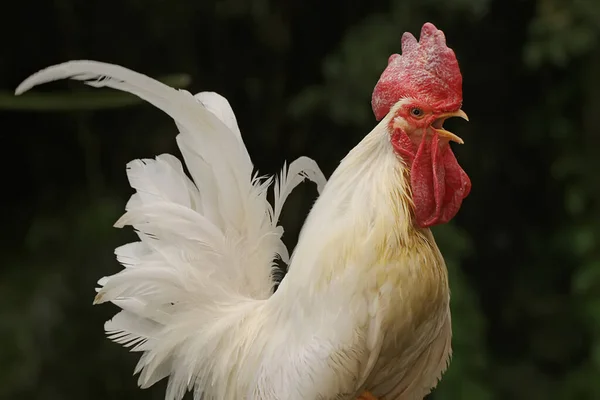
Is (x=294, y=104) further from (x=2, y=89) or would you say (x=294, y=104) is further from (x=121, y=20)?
(x=2, y=89)

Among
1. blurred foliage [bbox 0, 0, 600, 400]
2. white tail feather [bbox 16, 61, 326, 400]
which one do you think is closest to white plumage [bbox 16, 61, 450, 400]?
white tail feather [bbox 16, 61, 326, 400]

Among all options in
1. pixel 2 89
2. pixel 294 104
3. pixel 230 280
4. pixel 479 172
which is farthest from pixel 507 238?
pixel 2 89

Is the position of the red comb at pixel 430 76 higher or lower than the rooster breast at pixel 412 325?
Answer: higher

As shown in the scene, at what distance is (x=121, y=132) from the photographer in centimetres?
253

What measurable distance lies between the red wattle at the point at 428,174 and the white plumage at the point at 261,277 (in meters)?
0.02

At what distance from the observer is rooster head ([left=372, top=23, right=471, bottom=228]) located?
1.06 meters

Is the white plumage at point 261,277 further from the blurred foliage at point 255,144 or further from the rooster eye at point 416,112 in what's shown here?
the blurred foliage at point 255,144

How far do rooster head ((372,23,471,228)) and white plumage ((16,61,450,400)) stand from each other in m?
0.02

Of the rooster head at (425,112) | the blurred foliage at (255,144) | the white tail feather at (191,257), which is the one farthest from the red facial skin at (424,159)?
the blurred foliage at (255,144)

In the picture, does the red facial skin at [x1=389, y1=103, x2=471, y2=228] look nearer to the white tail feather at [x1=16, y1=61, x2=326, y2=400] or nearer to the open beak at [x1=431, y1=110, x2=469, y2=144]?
the open beak at [x1=431, y1=110, x2=469, y2=144]

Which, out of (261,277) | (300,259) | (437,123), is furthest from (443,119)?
(261,277)

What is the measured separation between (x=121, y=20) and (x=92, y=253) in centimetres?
78

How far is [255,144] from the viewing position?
2.47 metres

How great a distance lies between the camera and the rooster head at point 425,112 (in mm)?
1063
